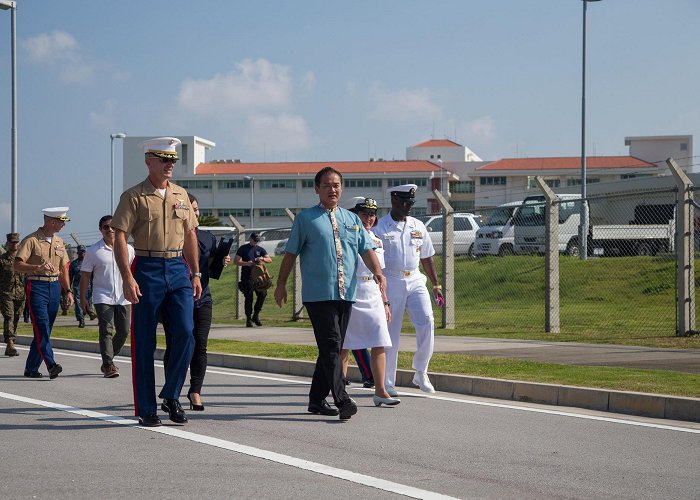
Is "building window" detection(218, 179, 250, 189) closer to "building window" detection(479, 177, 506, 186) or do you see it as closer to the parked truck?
"building window" detection(479, 177, 506, 186)

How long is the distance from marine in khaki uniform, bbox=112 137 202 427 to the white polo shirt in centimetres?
458

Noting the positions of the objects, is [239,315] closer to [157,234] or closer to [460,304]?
[460,304]

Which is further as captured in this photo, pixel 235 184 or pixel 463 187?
pixel 463 187

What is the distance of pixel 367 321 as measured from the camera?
9.72 meters

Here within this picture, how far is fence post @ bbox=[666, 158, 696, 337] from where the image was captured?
1538 cm

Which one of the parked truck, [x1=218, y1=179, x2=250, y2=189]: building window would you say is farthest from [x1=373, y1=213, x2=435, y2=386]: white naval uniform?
[x1=218, y1=179, x2=250, y2=189]: building window

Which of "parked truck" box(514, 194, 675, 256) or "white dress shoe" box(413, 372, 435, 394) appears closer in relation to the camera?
"white dress shoe" box(413, 372, 435, 394)

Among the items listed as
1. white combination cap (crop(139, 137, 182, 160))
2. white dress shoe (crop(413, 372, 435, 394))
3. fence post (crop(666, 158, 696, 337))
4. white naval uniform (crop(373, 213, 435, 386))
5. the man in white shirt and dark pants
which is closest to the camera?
white combination cap (crop(139, 137, 182, 160))

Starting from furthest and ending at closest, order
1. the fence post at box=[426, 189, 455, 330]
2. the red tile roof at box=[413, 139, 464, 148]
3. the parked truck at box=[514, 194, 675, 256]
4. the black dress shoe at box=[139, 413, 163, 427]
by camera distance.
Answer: the red tile roof at box=[413, 139, 464, 148] → the parked truck at box=[514, 194, 675, 256] → the fence post at box=[426, 189, 455, 330] → the black dress shoe at box=[139, 413, 163, 427]

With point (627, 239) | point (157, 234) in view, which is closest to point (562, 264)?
point (627, 239)

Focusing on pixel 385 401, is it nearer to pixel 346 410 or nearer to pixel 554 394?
pixel 346 410

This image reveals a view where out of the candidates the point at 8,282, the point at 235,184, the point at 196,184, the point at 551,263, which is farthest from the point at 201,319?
the point at 196,184

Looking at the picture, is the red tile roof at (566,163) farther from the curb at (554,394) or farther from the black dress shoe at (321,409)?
the black dress shoe at (321,409)

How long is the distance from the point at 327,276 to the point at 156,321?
140 cm
